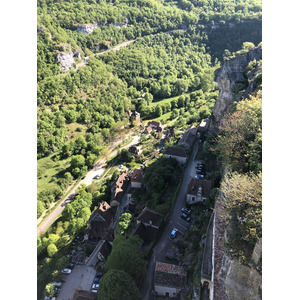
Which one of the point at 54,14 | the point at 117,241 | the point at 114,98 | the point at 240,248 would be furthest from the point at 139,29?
the point at 240,248

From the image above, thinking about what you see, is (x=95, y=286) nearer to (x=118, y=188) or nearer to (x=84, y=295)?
(x=84, y=295)

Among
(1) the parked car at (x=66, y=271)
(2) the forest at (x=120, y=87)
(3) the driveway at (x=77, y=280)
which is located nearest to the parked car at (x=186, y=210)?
(2) the forest at (x=120, y=87)

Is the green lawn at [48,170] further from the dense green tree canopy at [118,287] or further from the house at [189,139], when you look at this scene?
the dense green tree canopy at [118,287]

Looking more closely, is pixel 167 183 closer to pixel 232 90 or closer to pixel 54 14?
pixel 232 90

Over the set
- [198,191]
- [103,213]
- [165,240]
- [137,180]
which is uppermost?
[137,180]

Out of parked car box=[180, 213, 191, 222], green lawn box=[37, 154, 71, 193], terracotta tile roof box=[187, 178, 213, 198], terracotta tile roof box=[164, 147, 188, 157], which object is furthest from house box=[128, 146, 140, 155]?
parked car box=[180, 213, 191, 222]

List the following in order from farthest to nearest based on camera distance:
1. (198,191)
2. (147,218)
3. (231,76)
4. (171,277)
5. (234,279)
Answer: (231,76) < (198,191) < (147,218) < (171,277) < (234,279)

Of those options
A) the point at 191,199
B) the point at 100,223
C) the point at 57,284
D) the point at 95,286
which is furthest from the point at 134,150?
the point at 95,286

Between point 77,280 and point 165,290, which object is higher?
point 165,290
